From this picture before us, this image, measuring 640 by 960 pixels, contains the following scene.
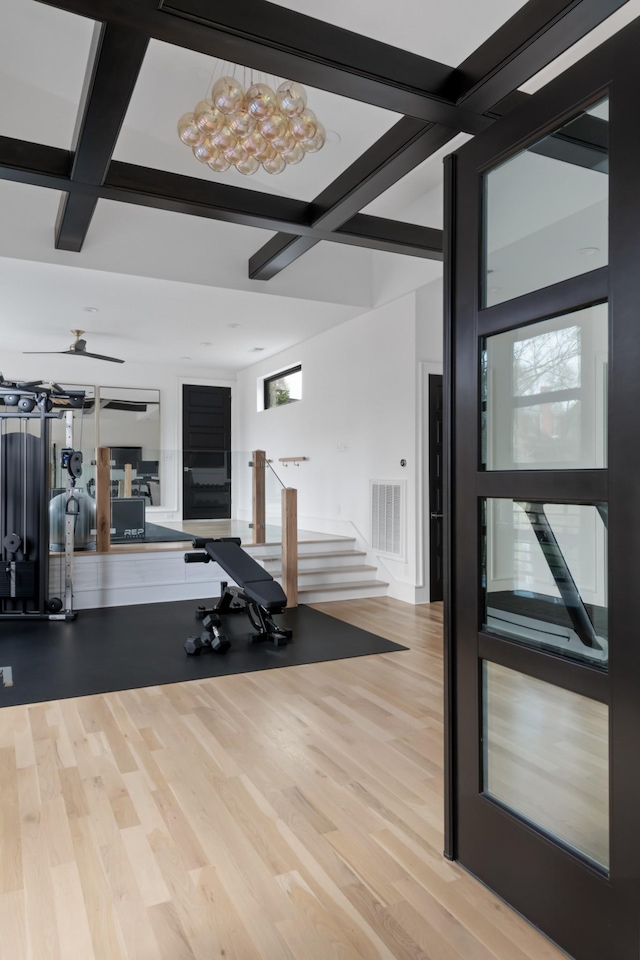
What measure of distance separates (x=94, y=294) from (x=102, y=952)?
5.75 meters

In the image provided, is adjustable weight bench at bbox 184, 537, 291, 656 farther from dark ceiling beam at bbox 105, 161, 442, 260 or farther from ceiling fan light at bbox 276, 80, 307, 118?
ceiling fan light at bbox 276, 80, 307, 118

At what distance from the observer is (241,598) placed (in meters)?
4.80

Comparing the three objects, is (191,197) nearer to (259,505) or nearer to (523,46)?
(523,46)

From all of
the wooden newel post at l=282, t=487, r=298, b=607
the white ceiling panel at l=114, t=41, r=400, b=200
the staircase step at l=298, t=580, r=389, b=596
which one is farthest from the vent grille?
the white ceiling panel at l=114, t=41, r=400, b=200

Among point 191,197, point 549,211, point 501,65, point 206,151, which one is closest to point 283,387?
point 191,197

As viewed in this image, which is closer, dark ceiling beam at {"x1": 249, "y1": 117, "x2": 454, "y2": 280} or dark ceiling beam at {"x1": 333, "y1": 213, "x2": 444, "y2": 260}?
dark ceiling beam at {"x1": 249, "y1": 117, "x2": 454, "y2": 280}

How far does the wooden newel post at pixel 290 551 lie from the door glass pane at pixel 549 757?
428 centimetres

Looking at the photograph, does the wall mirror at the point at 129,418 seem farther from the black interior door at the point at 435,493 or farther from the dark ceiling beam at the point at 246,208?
the dark ceiling beam at the point at 246,208

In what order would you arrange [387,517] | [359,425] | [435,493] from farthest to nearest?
[359,425] < [387,517] < [435,493]

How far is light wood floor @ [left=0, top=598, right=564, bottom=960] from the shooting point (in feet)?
5.33

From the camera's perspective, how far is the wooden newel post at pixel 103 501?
235 inches

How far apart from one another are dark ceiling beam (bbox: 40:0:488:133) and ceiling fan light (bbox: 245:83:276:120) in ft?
1.00

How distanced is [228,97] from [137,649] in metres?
3.41

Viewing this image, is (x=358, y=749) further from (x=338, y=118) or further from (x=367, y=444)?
(x=367, y=444)
